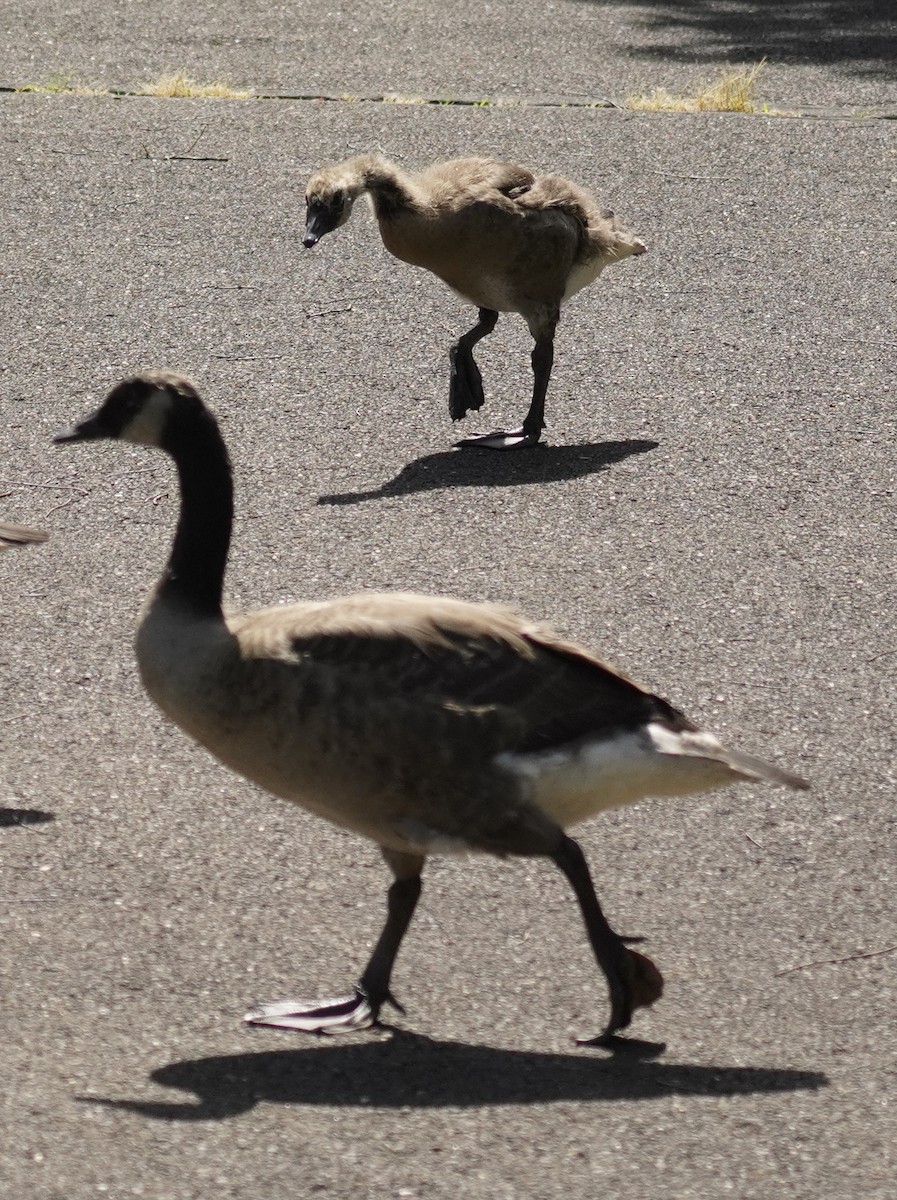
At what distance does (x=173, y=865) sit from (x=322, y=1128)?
4.00 feet

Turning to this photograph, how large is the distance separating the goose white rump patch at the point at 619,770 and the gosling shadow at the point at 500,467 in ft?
11.0

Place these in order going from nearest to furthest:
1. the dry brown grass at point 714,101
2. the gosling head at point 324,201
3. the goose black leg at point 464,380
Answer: the gosling head at point 324,201, the goose black leg at point 464,380, the dry brown grass at point 714,101

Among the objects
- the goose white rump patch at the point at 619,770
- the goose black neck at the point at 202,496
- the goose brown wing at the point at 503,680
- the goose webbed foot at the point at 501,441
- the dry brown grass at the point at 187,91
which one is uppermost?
the dry brown grass at the point at 187,91

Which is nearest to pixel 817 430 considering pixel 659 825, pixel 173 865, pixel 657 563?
pixel 657 563

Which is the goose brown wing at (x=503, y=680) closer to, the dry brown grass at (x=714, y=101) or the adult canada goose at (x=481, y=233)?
the adult canada goose at (x=481, y=233)

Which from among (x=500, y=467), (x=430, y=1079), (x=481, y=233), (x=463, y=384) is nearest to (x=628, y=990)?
(x=430, y=1079)

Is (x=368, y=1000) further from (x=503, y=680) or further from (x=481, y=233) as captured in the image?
(x=481, y=233)

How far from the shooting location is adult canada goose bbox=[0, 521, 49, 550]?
18.1 ft

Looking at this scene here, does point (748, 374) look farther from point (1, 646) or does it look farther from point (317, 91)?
point (317, 91)

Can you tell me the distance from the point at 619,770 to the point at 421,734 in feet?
1.46

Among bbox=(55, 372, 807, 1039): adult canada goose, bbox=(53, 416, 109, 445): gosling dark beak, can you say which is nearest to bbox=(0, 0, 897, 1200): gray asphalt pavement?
bbox=(55, 372, 807, 1039): adult canada goose

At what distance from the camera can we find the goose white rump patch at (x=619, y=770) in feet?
12.5

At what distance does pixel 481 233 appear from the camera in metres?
7.51

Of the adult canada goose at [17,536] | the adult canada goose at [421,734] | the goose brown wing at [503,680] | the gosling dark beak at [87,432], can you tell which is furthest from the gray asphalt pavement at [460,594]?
the gosling dark beak at [87,432]
